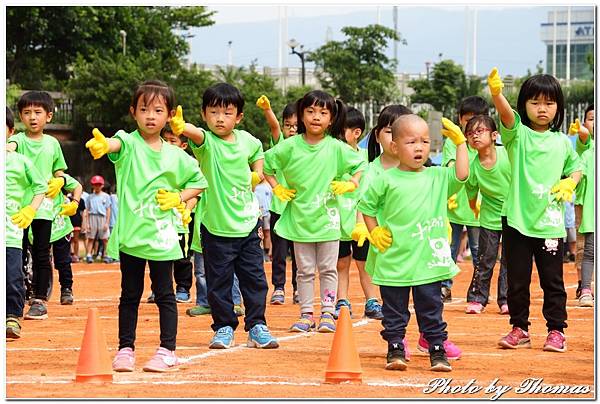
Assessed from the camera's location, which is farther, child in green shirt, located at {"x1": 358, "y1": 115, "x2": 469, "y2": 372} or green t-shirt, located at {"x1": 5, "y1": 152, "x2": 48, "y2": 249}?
green t-shirt, located at {"x1": 5, "y1": 152, "x2": 48, "y2": 249}

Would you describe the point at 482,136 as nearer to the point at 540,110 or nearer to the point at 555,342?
the point at 540,110

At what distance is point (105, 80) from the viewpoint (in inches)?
1572

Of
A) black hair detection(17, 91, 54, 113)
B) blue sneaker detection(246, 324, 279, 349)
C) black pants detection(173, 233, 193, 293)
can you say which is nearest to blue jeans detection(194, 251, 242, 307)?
black pants detection(173, 233, 193, 293)

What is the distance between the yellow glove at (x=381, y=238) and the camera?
880 centimetres

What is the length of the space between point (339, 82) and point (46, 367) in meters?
38.0

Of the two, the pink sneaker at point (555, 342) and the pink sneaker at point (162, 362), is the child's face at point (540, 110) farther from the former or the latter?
the pink sneaker at point (162, 362)

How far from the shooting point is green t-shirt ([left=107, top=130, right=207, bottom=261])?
28.3ft

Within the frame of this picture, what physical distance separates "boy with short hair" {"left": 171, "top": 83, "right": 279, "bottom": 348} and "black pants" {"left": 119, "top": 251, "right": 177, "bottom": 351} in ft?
3.56

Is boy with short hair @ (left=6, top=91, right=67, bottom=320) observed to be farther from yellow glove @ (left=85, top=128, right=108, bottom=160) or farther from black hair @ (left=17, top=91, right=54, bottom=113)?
yellow glove @ (left=85, top=128, right=108, bottom=160)

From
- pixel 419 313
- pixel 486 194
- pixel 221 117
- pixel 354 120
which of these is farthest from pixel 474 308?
pixel 419 313

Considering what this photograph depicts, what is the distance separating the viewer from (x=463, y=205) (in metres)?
13.7

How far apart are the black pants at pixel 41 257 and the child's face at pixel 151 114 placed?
4.27m

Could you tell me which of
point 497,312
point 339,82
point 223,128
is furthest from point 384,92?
point 223,128

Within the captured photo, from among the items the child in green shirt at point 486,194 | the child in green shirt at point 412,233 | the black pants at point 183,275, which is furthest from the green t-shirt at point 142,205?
the black pants at point 183,275
